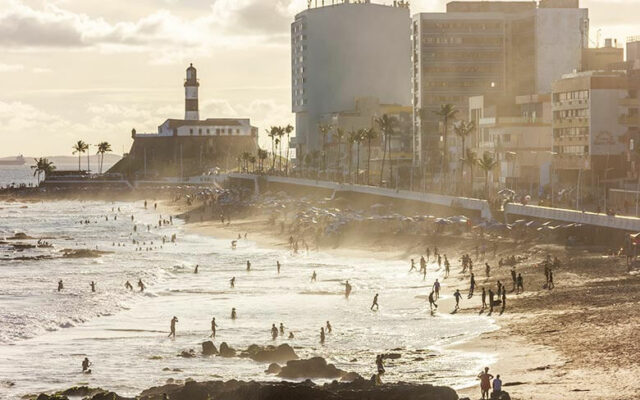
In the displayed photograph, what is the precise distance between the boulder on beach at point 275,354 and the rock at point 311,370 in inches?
118

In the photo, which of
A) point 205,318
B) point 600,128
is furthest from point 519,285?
point 600,128

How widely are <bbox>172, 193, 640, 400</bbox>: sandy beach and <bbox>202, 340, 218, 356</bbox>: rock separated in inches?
468

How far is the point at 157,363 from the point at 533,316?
786 inches

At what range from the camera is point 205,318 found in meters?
64.7

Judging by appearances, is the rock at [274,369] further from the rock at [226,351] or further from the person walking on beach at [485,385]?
the person walking on beach at [485,385]

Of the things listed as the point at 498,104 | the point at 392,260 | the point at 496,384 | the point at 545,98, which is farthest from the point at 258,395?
the point at 498,104

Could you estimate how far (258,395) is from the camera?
130 feet

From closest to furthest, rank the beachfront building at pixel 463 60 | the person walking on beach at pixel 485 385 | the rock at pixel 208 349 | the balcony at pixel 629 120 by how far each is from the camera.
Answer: the person walking on beach at pixel 485 385, the rock at pixel 208 349, the balcony at pixel 629 120, the beachfront building at pixel 463 60

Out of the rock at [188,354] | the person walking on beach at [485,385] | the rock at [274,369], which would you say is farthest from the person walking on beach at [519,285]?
the person walking on beach at [485,385]

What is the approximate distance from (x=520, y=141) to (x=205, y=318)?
7749 centimetres

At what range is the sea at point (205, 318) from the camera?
160 ft

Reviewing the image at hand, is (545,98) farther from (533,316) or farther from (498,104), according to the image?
(533,316)

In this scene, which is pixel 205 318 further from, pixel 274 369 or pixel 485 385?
pixel 485 385

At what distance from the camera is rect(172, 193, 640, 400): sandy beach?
4131cm
